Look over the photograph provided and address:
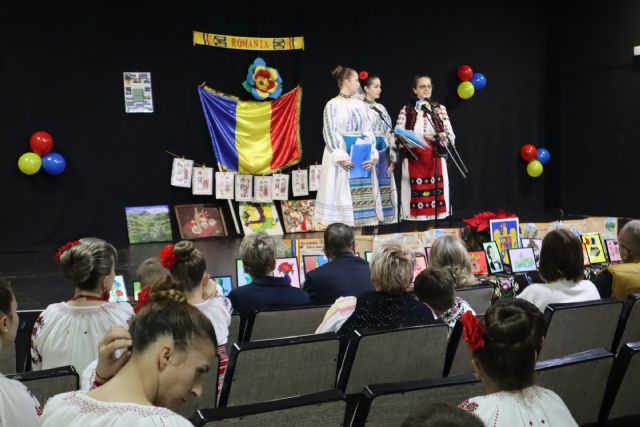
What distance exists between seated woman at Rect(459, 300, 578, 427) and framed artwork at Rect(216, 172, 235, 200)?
249 inches

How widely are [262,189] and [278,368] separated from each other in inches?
240

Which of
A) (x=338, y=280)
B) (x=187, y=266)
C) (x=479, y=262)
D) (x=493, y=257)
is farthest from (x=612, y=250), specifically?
(x=187, y=266)

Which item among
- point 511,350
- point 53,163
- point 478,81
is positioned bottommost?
point 511,350

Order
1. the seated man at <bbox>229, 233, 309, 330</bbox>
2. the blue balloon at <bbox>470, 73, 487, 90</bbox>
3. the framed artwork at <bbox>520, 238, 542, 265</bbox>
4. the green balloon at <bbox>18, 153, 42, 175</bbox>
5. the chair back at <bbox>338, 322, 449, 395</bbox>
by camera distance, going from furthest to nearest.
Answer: the blue balloon at <bbox>470, 73, 487, 90</bbox>
the green balloon at <bbox>18, 153, 42, 175</bbox>
the framed artwork at <bbox>520, 238, 542, 265</bbox>
the seated man at <bbox>229, 233, 309, 330</bbox>
the chair back at <bbox>338, 322, 449, 395</bbox>

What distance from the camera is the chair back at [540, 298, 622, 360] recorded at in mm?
2303

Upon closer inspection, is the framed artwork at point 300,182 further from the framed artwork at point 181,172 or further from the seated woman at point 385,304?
the seated woman at point 385,304

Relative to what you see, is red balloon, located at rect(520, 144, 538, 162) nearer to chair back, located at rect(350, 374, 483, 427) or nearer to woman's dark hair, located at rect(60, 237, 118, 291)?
woman's dark hair, located at rect(60, 237, 118, 291)

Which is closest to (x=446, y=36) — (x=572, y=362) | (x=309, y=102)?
(x=309, y=102)

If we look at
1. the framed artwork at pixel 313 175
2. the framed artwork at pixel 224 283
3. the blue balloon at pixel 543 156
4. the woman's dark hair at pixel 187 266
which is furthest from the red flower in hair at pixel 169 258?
the blue balloon at pixel 543 156

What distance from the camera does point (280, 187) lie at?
26.4ft

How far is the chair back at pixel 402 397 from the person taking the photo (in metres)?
1.55

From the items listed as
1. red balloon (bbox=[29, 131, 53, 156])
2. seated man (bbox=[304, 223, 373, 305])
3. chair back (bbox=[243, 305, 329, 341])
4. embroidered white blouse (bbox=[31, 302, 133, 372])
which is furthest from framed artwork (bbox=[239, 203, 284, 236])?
embroidered white blouse (bbox=[31, 302, 133, 372])

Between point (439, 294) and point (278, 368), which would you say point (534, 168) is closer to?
point (439, 294)

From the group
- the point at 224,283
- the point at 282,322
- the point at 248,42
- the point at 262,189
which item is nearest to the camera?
the point at 282,322
